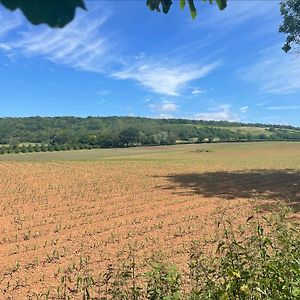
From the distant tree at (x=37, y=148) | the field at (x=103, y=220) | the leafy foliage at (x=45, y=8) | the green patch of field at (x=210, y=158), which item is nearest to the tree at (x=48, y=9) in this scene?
the leafy foliage at (x=45, y=8)

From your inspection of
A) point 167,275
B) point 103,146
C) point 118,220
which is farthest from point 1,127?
point 167,275

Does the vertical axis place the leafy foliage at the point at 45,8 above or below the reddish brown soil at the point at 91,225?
above

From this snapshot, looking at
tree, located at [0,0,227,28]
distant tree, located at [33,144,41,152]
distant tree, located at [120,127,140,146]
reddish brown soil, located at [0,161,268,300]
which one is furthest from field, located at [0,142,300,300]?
distant tree, located at [120,127,140,146]

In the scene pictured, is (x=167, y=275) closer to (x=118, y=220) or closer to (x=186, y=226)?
(x=186, y=226)

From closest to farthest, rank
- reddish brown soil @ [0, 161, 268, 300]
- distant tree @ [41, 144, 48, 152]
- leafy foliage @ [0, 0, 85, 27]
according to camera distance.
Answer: leafy foliage @ [0, 0, 85, 27]
reddish brown soil @ [0, 161, 268, 300]
distant tree @ [41, 144, 48, 152]

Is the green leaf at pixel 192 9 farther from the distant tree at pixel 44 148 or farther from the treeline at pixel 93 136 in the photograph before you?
the distant tree at pixel 44 148

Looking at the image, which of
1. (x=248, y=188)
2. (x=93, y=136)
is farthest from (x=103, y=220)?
(x=93, y=136)

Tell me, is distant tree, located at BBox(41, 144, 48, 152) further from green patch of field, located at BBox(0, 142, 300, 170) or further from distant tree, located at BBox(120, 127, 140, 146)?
distant tree, located at BBox(120, 127, 140, 146)

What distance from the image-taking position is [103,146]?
3706 inches

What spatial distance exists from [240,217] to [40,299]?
6765 mm

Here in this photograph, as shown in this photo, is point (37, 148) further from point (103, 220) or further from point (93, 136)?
point (103, 220)

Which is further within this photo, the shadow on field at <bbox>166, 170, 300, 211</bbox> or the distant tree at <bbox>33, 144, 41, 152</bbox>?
the distant tree at <bbox>33, 144, 41, 152</bbox>

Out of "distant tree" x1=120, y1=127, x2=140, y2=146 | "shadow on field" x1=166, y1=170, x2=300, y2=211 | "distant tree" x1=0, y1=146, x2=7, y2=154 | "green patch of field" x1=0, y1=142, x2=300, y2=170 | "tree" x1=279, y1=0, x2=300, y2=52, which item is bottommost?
"distant tree" x1=0, y1=146, x2=7, y2=154

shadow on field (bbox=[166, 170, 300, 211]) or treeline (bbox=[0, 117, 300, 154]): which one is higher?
treeline (bbox=[0, 117, 300, 154])
